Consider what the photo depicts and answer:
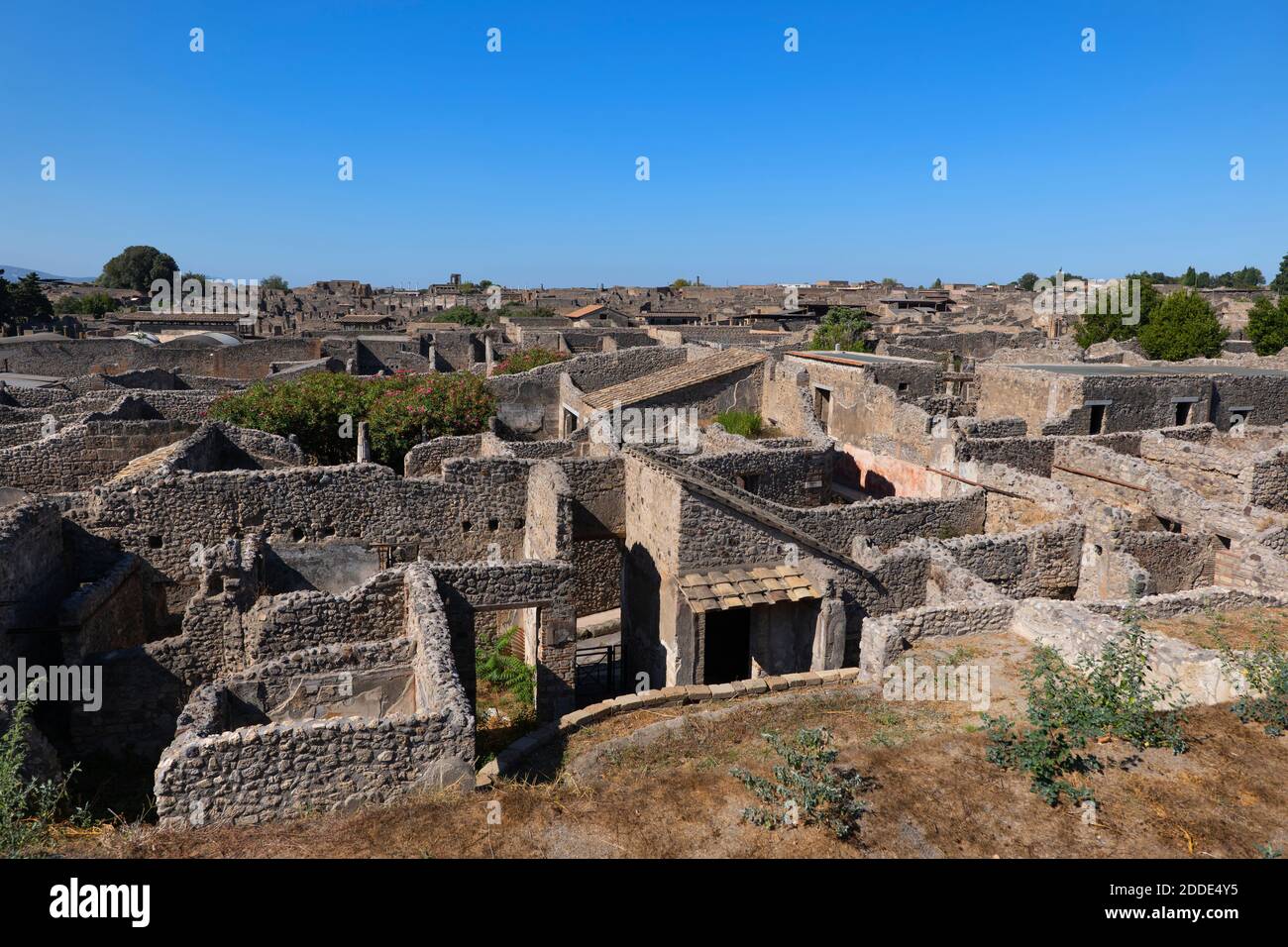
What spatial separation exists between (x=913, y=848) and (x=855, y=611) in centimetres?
650

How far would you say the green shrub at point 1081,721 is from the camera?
766cm

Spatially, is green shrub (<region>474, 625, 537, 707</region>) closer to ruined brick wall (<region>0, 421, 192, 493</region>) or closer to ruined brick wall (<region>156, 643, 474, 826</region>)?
ruined brick wall (<region>156, 643, 474, 826</region>)

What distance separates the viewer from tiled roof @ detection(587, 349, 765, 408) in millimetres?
24331

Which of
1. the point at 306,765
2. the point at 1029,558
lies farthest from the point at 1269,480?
the point at 306,765

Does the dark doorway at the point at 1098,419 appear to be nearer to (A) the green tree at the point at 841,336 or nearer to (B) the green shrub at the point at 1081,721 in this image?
(B) the green shrub at the point at 1081,721

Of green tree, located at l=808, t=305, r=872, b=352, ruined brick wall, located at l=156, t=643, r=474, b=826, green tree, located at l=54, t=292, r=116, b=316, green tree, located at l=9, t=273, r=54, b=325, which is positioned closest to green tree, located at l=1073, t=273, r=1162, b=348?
green tree, located at l=808, t=305, r=872, b=352

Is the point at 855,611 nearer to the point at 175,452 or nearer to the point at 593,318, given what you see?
the point at 175,452

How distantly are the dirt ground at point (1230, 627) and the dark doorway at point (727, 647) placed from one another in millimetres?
5998

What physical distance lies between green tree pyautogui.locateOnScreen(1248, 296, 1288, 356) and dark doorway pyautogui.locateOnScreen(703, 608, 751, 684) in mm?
43807

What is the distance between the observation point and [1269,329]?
4509 centimetres

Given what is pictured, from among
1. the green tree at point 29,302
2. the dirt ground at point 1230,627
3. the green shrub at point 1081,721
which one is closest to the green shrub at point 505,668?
the green shrub at point 1081,721

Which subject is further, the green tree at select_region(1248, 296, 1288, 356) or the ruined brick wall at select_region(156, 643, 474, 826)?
the green tree at select_region(1248, 296, 1288, 356)

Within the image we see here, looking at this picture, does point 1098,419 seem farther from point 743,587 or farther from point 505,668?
point 505,668
